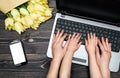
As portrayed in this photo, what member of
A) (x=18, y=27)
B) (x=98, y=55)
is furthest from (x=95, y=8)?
(x=18, y=27)

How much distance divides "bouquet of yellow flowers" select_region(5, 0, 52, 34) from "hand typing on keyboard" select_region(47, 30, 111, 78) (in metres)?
0.10

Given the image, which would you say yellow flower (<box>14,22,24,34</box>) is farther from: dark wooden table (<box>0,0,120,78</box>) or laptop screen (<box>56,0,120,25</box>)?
laptop screen (<box>56,0,120,25</box>)

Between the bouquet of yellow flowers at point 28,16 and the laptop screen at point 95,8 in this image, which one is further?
the bouquet of yellow flowers at point 28,16

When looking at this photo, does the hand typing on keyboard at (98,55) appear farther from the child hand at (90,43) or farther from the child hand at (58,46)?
the child hand at (58,46)

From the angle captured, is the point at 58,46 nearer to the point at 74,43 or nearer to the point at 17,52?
the point at 74,43

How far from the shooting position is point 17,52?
1.02 m

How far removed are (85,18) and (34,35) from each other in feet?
0.75

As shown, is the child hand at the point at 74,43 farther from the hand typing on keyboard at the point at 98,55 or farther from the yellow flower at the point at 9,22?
the yellow flower at the point at 9,22

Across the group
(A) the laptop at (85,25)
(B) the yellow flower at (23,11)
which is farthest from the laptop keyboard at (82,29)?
(B) the yellow flower at (23,11)

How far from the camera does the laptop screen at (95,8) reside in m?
0.92

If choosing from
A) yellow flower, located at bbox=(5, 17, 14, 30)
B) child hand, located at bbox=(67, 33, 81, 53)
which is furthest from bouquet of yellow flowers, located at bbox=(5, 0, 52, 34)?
child hand, located at bbox=(67, 33, 81, 53)

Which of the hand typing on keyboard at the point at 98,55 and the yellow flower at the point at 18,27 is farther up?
the yellow flower at the point at 18,27

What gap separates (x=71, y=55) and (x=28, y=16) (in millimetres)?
242

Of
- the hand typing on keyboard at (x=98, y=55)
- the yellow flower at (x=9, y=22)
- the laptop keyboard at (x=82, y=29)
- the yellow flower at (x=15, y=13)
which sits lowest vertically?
the hand typing on keyboard at (x=98, y=55)
